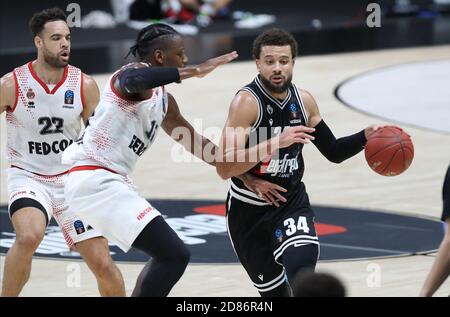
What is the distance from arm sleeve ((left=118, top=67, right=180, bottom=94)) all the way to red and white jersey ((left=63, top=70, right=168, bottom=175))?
18 cm

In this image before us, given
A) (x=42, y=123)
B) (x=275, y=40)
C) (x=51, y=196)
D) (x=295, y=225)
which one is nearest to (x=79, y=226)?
(x=51, y=196)

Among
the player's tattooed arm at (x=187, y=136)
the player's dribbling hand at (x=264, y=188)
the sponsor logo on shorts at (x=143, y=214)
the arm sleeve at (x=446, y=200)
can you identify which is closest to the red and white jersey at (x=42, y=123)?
the player's tattooed arm at (x=187, y=136)

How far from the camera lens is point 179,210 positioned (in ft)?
34.2

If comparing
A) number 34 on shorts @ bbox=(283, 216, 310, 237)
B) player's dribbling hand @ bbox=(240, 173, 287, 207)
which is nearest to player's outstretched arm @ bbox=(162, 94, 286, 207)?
player's dribbling hand @ bbox=(240, 173, 287, 207)

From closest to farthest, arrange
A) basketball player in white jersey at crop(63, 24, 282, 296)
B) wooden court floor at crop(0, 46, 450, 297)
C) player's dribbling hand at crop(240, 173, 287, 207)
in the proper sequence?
basketball player in white jersey at crop(63, 24, 282, 296) < player's dribbling hand at crop(240, 173, 287, 207) < wooden court floor at crop(0, 46, 450, 297)

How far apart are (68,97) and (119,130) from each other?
36.2 inches

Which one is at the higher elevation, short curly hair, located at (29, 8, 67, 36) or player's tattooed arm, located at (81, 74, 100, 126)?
short curly hair, located at (29, 8, 67, 36)

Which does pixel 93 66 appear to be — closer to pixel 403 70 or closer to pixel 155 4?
pixel 155 4

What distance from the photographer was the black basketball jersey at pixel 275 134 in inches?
248

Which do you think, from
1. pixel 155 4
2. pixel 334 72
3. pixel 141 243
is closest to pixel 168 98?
pixel 141 243

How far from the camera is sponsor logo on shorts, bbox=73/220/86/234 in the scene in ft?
22.5

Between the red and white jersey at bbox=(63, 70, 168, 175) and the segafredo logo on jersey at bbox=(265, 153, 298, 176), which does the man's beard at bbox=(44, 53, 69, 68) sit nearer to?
the red and white jersey at bbox=(63, 70, 168, 175)

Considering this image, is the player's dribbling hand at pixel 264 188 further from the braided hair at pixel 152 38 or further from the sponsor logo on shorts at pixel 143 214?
the braided hair at pixel 152 38

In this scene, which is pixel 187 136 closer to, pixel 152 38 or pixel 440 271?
pixel 152 38
